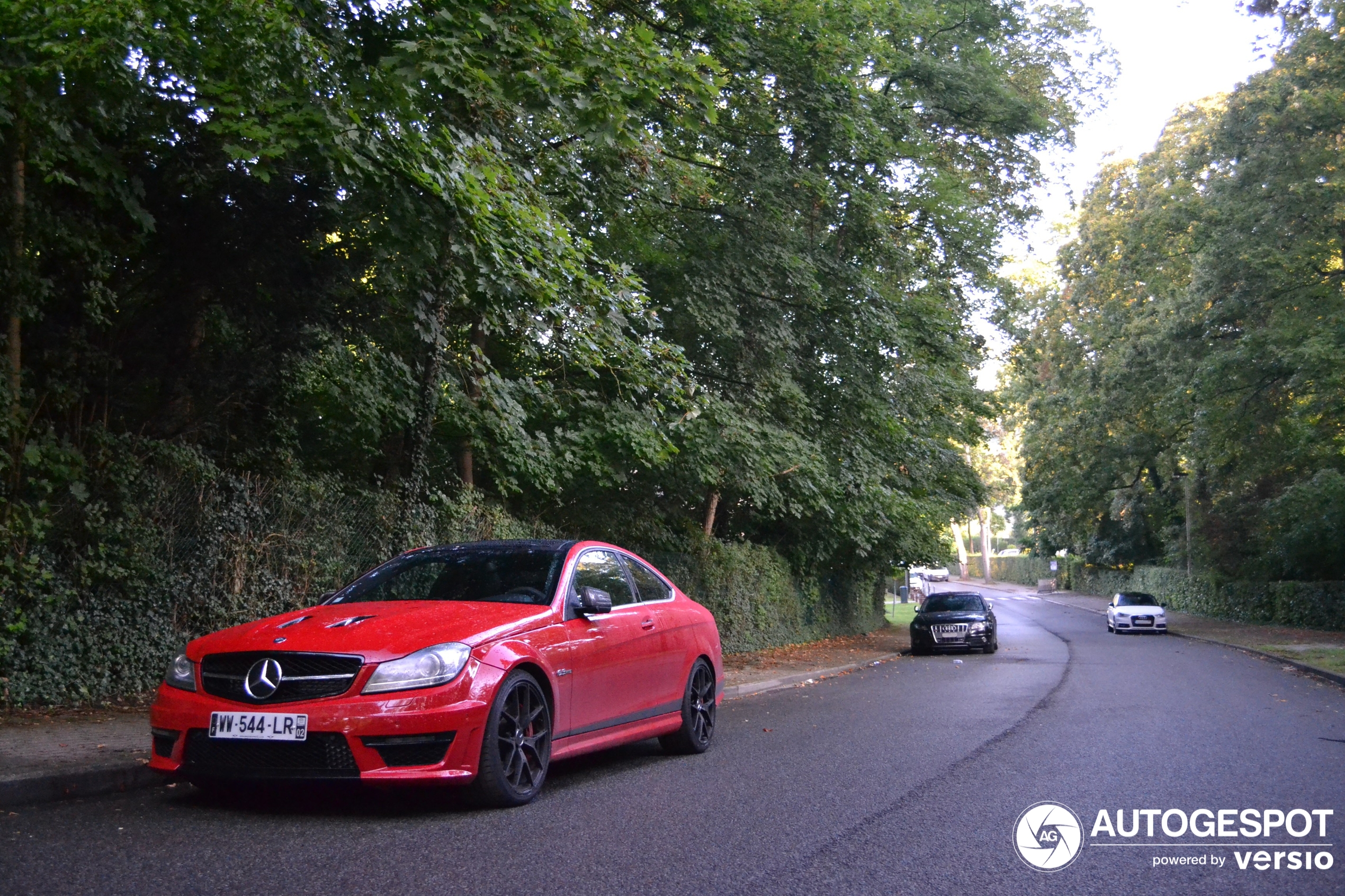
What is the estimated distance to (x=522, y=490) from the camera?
16344 millimetres

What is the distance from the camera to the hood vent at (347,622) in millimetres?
6246

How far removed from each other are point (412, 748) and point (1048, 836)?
10.8 ft

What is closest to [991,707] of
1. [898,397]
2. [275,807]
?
[275,807]

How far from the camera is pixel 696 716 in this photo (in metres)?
8.63

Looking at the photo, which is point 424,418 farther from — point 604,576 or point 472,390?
point 604,576

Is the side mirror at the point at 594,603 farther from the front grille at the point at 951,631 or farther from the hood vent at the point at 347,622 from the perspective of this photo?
the front grille at the point at 951,631

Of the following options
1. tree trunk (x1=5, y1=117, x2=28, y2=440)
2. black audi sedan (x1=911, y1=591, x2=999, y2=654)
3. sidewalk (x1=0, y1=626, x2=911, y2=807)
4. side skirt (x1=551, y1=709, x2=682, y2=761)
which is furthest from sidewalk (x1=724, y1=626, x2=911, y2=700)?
tree trunk (x1=5, y1=117, x2=28, y2=440)

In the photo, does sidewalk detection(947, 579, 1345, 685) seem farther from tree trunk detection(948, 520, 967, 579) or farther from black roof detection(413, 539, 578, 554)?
tree trunk detection(948, 520, 967, 579)

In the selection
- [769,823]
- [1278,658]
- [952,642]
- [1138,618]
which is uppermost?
[769,823]

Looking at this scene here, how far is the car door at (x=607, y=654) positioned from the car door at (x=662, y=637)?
3.5 inches

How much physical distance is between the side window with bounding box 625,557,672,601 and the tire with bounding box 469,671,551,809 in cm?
184

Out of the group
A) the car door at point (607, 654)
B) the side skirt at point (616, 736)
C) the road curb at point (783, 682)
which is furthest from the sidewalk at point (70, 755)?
the road curb at point (783, 682)

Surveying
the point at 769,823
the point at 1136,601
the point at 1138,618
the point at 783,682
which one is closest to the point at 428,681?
the point at 769,823

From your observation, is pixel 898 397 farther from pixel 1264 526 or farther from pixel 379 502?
pixel 1264 526
